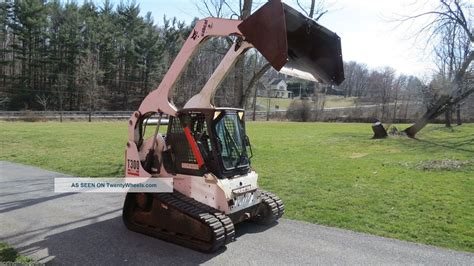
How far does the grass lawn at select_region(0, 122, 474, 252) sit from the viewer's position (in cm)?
750

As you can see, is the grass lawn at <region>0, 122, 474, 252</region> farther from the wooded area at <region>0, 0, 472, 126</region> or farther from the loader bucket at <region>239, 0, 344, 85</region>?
the wooded area at <region>0, 0, 472, 126</region>

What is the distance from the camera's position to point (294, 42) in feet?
20.3

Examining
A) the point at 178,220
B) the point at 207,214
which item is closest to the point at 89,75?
the point at 178,220

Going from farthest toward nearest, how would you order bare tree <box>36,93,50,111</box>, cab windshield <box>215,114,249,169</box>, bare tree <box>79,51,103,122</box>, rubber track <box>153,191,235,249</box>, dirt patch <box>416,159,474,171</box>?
bare tree <box>79,51,103,122</box> → bare tree <box>36,93,50,111</box> → dirt patch <box>416,159,474,171</box> → cab windshield <box>215,114,249,169</box> → rubber track <box>153,191,235,249</box>

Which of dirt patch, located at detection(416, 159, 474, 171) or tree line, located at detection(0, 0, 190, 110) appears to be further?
tree line, located at detection(0, 0, 190, 110)

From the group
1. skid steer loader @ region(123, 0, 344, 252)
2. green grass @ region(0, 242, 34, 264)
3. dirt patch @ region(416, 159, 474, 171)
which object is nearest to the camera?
green grass @ region(0, 242, 34, 264)

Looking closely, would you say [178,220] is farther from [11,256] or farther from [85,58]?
[85,58]

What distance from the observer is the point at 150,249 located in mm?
5730

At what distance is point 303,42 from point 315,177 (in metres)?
6.49

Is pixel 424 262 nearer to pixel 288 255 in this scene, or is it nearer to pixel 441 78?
pixel 288 255

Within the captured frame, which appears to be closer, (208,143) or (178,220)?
(178,220)

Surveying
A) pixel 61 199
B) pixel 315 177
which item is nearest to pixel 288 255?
pixel 61 199

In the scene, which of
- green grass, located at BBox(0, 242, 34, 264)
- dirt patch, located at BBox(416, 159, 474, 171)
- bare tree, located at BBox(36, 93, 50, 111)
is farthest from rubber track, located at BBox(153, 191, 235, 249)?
bare tree, located at BBox(36, 93, 50, 111)

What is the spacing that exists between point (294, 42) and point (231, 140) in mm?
1787
